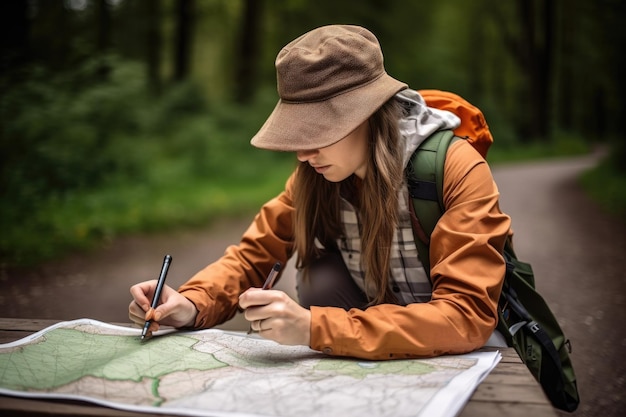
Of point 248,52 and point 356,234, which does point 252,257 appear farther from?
point 248,52

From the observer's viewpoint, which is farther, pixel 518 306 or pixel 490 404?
pixel 518 306

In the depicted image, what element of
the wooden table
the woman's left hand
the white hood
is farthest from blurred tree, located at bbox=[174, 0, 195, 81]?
the wooden table

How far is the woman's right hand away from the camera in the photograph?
2.06 m

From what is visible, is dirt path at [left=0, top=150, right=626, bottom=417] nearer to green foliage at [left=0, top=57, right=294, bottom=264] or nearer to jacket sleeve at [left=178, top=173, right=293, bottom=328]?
green foliage at [left=0, top=57, right=294, bottom=264]

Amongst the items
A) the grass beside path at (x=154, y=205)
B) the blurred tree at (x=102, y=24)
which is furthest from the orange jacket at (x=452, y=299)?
the blurred tree at (x=102, y=24)

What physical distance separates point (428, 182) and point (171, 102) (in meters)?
11.6

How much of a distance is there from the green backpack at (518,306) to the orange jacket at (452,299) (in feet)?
0.18

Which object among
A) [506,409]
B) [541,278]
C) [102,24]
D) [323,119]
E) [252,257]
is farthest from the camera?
[102,24]

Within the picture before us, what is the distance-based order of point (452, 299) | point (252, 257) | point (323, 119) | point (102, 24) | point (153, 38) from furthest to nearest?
point (153, 38) < point (102, 24) < point (252, 257) < point (323, 119) < point (452, 299)

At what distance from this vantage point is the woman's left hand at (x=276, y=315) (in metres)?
1.77

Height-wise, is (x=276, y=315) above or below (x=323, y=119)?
below

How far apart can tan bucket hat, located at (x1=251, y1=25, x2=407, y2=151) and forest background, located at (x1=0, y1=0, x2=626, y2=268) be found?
4.49 metres

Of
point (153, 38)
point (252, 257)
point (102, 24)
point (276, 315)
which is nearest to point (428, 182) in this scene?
point (276, 315)

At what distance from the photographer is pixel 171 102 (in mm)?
13016
